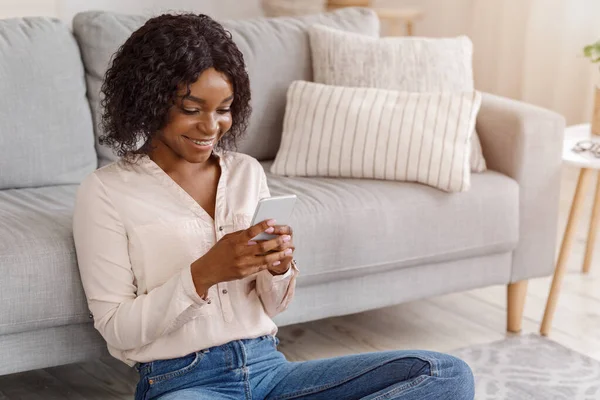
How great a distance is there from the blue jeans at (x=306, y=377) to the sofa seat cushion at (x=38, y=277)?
28 centimetres

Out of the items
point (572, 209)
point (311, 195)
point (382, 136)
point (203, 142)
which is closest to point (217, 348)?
point (203, 142)

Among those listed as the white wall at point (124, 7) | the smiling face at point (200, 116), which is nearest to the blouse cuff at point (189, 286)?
the smiling face at point (200, 116)

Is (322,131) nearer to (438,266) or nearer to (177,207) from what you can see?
(438,266)

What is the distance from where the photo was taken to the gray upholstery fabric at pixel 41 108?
2.17m

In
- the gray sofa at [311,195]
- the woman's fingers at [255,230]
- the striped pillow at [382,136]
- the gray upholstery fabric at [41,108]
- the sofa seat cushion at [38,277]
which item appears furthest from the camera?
the striped pillow at [382,136]

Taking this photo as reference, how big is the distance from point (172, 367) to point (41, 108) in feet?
2.95

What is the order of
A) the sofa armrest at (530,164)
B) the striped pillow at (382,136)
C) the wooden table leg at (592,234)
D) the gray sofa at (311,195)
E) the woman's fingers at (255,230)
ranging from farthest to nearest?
the wooden table leg at (592,234)
the sofa armrest at (530,164)
the striped pillow at (382,136)
the gray sofa at (311,195)
the woman's fingers at (255,230)

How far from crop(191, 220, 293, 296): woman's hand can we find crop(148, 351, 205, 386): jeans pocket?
0.14m

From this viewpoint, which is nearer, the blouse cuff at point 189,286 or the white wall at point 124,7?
the blouse cuff at point 189,286

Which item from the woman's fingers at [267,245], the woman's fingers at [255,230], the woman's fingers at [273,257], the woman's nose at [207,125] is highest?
the woman's nose at [207,125]

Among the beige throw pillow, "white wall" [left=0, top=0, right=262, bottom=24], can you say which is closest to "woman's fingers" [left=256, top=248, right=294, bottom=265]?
the beige throw pillow

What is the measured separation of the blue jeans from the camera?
1.52 metres

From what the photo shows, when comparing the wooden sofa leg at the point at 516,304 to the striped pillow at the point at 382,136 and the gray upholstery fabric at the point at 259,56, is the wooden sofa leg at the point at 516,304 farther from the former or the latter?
the gray upholstery fabric at the point at 259,56

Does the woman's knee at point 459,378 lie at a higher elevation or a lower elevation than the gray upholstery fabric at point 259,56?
lower
